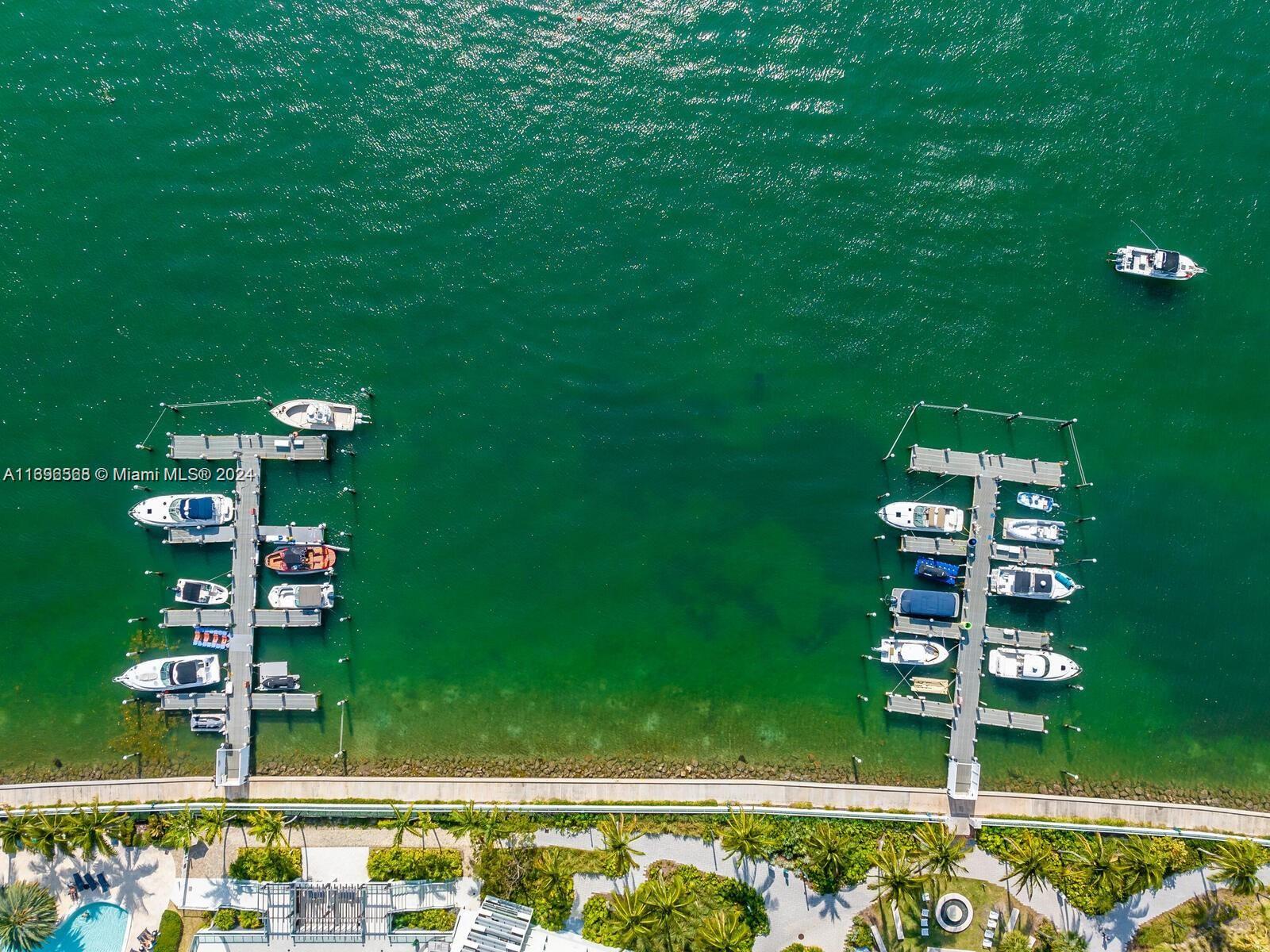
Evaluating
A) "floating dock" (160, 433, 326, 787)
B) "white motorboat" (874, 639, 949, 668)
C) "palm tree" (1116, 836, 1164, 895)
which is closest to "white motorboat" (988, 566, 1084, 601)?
"white motorboat" (874, 639, 949, 668)

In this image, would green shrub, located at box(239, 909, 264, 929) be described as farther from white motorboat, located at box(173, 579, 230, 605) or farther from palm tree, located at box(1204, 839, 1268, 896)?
palm tree, located at box(1204, 839, 1268, 896)

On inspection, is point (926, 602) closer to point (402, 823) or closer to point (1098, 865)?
point (1098, 865)

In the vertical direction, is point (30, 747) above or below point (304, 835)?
above

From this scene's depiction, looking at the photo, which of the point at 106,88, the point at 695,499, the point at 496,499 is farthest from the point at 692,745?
the point at 106,88

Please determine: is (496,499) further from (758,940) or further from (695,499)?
(758,940)

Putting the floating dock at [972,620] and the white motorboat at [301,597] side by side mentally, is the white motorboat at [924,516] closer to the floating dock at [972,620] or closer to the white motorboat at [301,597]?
the floating dock at [972,620]
